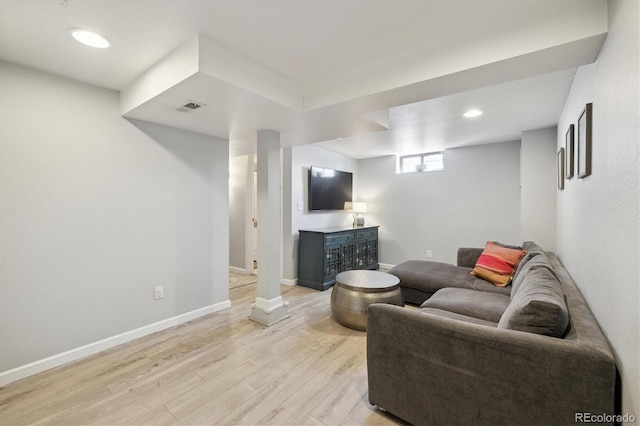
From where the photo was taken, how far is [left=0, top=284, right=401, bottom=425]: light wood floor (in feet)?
5.51

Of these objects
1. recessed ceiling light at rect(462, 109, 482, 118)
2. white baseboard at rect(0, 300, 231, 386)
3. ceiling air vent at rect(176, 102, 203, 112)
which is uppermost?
recessed ceiling light at rect(462, 109, 482, 118)

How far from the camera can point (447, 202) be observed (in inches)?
198

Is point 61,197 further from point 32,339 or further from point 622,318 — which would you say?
point 622,318

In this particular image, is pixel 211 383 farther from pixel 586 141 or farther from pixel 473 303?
pixel 586 141

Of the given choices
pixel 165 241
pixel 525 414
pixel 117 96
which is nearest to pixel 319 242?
pixel 165 241

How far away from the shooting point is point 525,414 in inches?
47.6

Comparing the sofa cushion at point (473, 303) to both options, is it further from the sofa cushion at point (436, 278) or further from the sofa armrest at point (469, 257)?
the sofa armrest at point (469, 257)

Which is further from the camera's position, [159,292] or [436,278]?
[436,278]

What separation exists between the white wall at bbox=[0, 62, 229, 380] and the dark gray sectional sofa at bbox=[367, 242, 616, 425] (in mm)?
→ 2248

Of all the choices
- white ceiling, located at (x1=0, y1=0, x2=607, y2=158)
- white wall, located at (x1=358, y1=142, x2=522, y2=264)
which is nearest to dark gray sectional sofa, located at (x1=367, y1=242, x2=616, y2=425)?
white ceiling, located at (x1=0, y1=0, x2=607, y2=158)

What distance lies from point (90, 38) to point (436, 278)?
3627 millimetres

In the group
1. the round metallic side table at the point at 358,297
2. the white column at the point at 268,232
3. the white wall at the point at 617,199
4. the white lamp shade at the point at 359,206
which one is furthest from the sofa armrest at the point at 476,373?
the white lamp shade at the point at 359,206

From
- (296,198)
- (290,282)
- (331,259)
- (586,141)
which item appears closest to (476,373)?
(586,141)

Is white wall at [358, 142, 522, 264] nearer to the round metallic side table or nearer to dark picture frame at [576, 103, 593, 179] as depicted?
the round metallic side table
